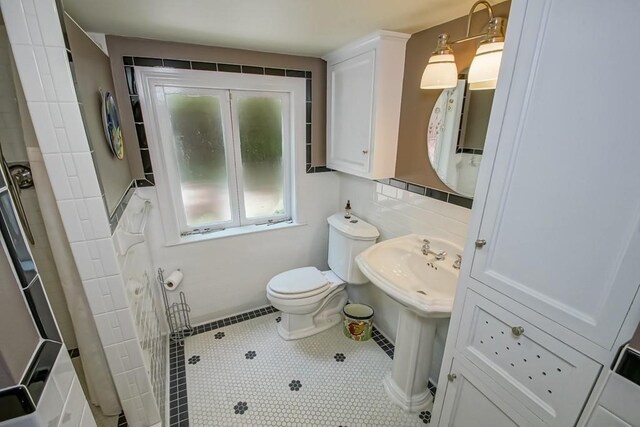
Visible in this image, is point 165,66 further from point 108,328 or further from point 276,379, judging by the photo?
point 276,379

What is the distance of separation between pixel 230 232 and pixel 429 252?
1.42 meters

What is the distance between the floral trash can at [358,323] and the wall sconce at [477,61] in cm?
155

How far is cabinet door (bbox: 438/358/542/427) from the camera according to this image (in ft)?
2.98

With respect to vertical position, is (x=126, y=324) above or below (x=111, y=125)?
below

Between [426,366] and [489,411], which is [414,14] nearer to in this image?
[489,411]

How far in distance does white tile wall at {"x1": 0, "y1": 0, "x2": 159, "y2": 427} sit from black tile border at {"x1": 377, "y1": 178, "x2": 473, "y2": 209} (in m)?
1.48

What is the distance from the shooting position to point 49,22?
831mm

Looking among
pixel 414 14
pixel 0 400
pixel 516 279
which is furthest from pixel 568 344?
pixel 414 14

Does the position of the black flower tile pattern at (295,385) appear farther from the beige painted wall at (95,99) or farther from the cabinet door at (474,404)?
the beige painted wall at (95,99)

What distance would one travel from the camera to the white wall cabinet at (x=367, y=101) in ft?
5.07

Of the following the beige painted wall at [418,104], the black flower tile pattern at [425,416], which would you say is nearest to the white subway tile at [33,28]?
the beige painted wall at [418,104]

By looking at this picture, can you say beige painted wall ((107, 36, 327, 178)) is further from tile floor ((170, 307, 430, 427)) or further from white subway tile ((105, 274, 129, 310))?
tile floor ((170, 307, 430, 427))

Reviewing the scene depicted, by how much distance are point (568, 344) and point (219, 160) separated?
2037 mm

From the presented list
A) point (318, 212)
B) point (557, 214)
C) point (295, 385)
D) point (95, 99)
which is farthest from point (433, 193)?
point (95, 99)
